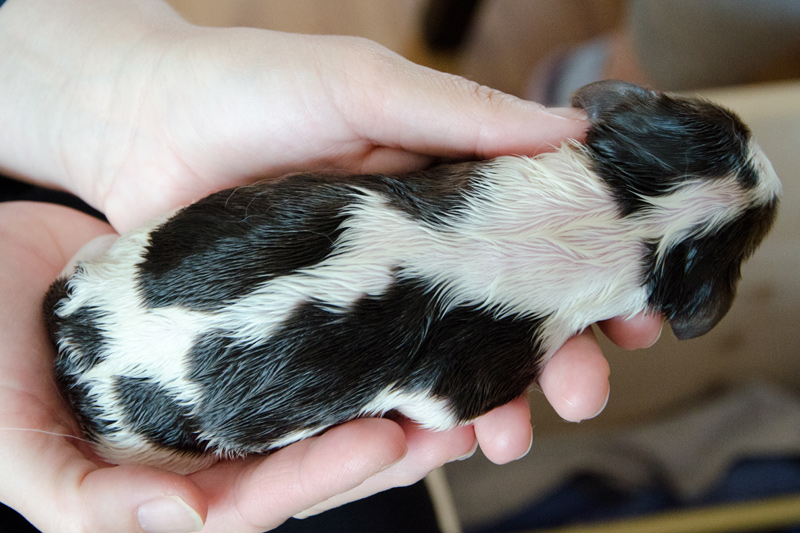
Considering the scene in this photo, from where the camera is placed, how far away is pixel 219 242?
3.03 ft

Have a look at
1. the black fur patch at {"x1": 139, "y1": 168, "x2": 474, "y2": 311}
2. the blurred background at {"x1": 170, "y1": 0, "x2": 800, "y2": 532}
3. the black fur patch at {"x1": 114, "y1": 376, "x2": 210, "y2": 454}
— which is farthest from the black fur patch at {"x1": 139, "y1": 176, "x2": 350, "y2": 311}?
the blurred background at {"x1": 170, "y1": 0, "x2": 800, "y2": 532}

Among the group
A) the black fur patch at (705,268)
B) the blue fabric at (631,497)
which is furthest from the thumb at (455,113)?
the blue fabric at (631,497)

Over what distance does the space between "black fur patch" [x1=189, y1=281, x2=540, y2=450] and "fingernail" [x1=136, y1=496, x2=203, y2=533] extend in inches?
4.9

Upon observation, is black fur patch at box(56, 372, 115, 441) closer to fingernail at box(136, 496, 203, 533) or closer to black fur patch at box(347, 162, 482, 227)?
fingernail at box(136, 496, 203, 533)

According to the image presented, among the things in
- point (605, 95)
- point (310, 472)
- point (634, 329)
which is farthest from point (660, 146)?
point (310, 472)

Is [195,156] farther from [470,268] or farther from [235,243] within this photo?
[470,268]

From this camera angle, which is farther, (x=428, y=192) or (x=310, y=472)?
(x=428, y=192)

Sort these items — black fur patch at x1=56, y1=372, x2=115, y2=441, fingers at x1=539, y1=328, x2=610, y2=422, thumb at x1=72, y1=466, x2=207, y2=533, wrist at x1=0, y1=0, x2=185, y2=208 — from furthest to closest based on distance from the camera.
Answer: wrist at x1=0, y1=0, x2=185, y2=208 → fingers at x1=539, y1=328, x2=610, y2=422 → black fur patch at x1=56, y1=372, x2=115, y2=441 → thumb at x1=72, y1=466, x2=207, y2=533

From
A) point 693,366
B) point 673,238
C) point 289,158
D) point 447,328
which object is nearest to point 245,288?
point 447,328

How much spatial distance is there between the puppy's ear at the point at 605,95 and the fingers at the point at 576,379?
1.32 feet

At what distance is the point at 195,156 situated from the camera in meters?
1.23

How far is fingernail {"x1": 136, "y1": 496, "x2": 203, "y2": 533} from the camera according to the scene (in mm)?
823

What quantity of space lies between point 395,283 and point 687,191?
0.50 metres

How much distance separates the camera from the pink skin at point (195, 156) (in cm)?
90
